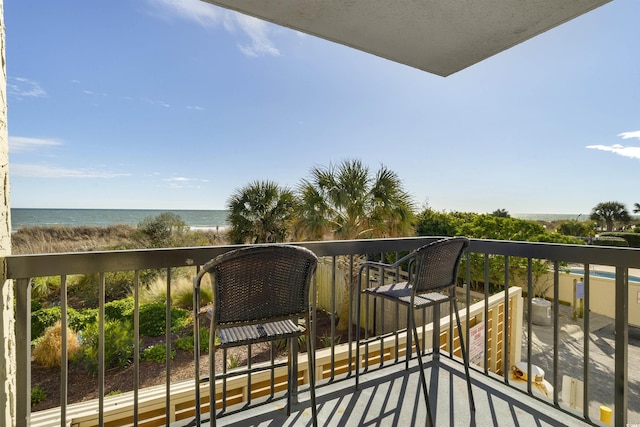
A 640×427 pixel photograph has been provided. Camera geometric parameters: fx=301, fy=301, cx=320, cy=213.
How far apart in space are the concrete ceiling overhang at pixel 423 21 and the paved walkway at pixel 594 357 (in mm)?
8101

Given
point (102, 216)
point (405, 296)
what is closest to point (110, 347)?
point (405, 296)

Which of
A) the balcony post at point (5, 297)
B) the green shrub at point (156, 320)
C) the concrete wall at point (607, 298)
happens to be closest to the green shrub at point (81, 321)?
the green shrub at point (156, 320)

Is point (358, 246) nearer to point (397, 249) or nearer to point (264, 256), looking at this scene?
point (397, 249)

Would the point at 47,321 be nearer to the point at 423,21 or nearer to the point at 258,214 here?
the point at 258,214

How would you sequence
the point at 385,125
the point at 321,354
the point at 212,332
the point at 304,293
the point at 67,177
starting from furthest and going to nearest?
the point at 67,177 < the point at 385,125 < the point at 321,354 < the point at 304,293 < the point at 212,332

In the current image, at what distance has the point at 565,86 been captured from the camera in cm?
1320

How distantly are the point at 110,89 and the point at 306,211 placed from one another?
79.4ft

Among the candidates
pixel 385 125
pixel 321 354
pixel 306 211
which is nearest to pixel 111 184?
pixel 385 125

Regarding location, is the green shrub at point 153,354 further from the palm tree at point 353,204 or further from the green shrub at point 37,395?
the palm tree at point 353,204

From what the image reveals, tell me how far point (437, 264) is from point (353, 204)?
226 inches

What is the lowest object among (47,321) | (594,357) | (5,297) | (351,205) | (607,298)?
(594,357)

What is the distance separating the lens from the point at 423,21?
1.82 m

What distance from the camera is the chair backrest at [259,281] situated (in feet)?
3.91

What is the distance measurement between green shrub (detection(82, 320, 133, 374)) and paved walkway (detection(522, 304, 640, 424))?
958 centimetres
